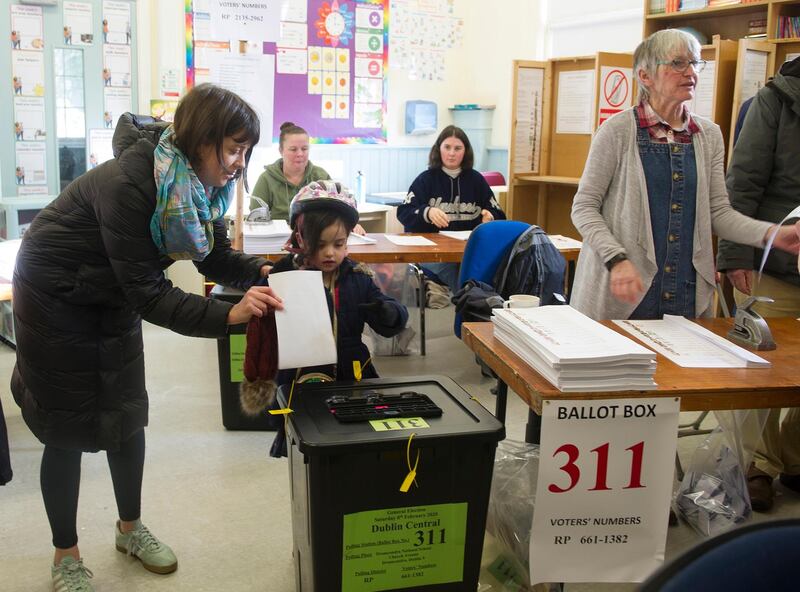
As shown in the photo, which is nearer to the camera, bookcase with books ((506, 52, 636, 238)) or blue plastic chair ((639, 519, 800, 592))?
blue plastic chair ((639, 519, 800, 592))

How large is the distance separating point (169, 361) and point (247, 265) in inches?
87.1

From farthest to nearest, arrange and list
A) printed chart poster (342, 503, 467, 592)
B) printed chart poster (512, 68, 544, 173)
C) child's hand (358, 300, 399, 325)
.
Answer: printed chart poster (512, 68, 544, 173) → child's hand (358, 300, 399, 325) → printed chart poster (342, 503, 467, 592)

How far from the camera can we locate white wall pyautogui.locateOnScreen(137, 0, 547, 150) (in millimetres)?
6188

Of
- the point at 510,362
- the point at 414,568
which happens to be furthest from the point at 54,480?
the point at 510,362

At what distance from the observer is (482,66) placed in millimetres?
6652

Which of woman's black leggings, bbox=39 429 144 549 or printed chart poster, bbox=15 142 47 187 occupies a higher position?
printed chart poster, bbox=15 142 47 187

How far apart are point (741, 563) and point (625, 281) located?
1.31m

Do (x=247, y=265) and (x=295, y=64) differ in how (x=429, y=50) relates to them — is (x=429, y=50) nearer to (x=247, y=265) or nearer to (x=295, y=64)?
(x=295, y=64)

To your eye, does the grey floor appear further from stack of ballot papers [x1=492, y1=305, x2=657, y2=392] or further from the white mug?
the white mug

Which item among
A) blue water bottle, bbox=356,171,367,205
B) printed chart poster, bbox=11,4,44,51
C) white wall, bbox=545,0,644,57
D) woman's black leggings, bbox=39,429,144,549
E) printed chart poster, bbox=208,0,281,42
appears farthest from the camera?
blue water bottle, bbox=356,171,367,205

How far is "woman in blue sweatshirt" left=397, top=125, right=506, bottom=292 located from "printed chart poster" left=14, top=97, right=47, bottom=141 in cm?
237

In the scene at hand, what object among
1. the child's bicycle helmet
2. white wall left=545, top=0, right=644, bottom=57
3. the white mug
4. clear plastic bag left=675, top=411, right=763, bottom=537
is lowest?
clear plastic bag left=675, top=411, right=763, bottom=537

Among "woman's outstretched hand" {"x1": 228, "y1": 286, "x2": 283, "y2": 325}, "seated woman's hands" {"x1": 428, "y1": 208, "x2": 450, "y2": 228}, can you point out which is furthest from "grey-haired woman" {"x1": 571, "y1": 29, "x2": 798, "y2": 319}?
"seated woman's hands" {"x1": 428, "y1": 208, "x2": 450, "y2": 228}

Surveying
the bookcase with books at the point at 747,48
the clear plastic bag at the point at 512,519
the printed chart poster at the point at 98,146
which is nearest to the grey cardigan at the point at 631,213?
the clear plastic bag at the point at 512,519
